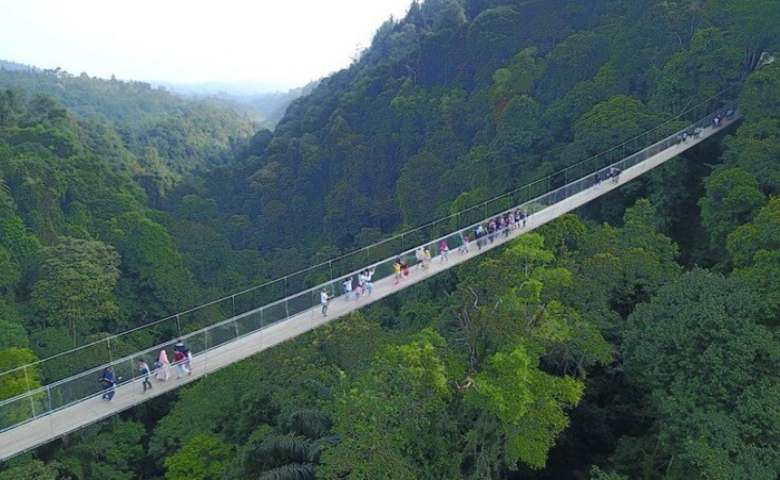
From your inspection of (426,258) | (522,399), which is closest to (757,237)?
(426,258)

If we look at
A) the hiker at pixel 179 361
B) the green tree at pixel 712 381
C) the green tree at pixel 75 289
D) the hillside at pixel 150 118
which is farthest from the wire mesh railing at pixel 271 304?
the hillside at pixel 150 118

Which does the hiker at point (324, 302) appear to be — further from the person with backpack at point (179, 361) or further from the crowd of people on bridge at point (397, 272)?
the person with backpack at point (179, 361)

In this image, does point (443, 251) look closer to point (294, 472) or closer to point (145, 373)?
point (294, 472)

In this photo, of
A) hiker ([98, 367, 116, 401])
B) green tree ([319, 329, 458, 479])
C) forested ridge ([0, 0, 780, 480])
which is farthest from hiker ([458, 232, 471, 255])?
hiker ([98, 367, 116, 401])

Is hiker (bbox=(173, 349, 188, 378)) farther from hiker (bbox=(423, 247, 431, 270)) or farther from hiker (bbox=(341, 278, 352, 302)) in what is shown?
hiker (bbox=(423, 247, 431, 270))

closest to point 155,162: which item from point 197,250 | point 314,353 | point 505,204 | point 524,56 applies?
point 197,250

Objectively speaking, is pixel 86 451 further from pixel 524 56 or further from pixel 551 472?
pixel 524 56
